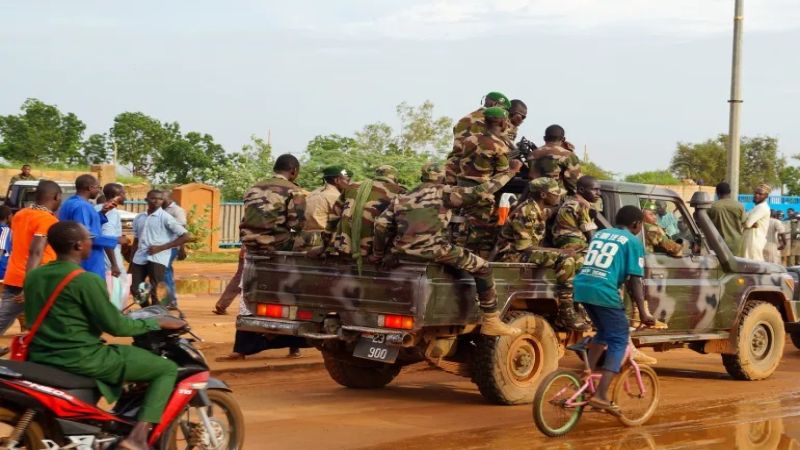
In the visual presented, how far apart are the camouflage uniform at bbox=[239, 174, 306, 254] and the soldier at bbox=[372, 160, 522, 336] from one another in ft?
4.52

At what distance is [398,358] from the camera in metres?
9.27

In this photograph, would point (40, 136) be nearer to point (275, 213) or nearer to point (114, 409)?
point (275, 213)

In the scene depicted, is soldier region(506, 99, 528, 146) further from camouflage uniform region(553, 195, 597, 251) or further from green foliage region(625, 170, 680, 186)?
green foliage region(625, 170, 680, 186)

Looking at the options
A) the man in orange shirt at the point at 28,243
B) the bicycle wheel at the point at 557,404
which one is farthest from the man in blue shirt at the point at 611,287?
the man in orange shirt at the point at 28,243

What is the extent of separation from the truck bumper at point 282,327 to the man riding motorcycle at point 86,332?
2.87 metres

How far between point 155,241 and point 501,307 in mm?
5449

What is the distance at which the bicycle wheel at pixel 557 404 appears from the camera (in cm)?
774

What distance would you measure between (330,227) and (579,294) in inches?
93.4

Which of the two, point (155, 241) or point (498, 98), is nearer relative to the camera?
point (498, 98)

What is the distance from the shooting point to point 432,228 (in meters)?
8.61

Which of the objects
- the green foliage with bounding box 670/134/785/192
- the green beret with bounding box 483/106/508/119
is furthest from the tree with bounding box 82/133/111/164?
the green beret with bounding box 483/106/508/119

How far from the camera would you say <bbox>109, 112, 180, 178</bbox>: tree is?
40219mm

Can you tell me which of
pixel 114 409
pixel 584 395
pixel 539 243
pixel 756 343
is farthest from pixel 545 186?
pixel 114 409

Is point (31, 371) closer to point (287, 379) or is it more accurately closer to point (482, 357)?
point (482, 357)
